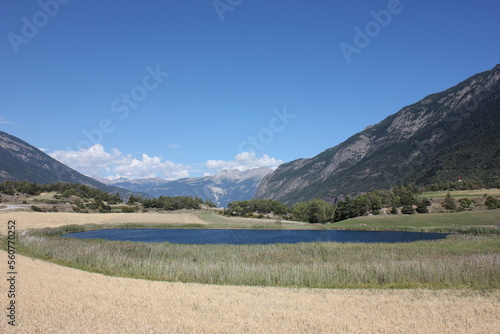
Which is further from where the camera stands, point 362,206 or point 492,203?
point 362,206

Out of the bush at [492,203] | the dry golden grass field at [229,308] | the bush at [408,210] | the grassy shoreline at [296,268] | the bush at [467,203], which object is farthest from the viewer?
the bush at [408,210]

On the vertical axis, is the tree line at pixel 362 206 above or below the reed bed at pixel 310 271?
above

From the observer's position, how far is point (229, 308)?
54.1 feet

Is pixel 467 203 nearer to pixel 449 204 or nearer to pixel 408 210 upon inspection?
pixel 449 204

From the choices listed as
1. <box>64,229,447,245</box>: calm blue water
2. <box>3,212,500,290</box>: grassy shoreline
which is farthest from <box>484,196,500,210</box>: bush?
<box>3,212,500,290</box>: grassy shoreline

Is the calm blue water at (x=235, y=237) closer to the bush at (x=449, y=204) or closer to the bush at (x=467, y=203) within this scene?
the bush at (x=449, y=204)

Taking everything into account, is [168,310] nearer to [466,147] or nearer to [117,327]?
[117,327]

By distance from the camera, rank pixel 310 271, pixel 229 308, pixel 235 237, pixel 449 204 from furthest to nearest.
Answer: pixel 449 204 → pixel 235 237 → pixel 310 271 → pixel 229 308

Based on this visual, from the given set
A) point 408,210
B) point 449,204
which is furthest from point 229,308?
point 449,204

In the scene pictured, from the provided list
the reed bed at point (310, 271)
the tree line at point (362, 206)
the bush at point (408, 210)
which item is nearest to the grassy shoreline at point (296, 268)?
the reed bed at point (310, 271)

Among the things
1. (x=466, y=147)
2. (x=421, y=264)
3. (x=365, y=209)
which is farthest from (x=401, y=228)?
(x=466, y=147)

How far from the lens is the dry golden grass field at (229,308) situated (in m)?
13.5

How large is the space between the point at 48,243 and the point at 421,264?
38867 mm

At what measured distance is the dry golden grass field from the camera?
1348 cm
